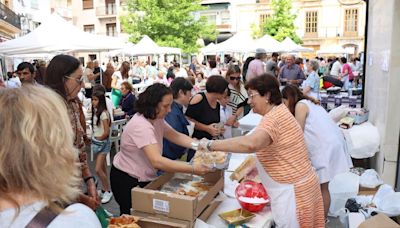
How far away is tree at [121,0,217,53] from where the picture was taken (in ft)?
83.0

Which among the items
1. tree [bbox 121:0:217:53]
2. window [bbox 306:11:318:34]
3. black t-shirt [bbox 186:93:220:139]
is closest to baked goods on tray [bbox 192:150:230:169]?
black t-shirt [bbox 186:93:220:139]

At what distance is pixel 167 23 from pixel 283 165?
2368 cm

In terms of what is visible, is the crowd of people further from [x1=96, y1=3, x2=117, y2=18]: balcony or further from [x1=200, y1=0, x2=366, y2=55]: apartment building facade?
[x1=96, y1=3, x2=117, y2=18]: balcony

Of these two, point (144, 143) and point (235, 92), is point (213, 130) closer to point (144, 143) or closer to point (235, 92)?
point (144, 143)

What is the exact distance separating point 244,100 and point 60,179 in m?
4.64

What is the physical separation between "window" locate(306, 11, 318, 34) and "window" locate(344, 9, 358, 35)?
2.84 m

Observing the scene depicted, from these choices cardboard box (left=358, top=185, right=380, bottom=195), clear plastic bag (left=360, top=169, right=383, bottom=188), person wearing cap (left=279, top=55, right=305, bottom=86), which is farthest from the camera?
person wearing cap (left=279, top=55, right=305, bottom=86)

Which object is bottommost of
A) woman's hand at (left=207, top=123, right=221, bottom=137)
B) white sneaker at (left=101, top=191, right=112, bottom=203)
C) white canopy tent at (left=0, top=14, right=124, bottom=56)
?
white sneaker at (left=101, top=191, right=112, bottom=203)

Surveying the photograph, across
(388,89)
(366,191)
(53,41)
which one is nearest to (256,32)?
(53,41)

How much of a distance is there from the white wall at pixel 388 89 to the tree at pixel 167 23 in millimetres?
20938

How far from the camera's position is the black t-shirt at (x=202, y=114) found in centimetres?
409

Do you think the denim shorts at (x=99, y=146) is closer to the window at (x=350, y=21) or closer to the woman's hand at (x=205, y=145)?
the woman's hand at (x=205, y=145)

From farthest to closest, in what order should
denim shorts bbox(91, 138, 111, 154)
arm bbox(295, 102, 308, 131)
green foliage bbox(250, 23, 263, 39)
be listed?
green foliage bbox(250, 23, 263, 39) < denim shorts bbox(91, 138, 111, 154) < arm bbox(295, 102, 308, 131)

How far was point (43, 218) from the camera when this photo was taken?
0.94 meters
